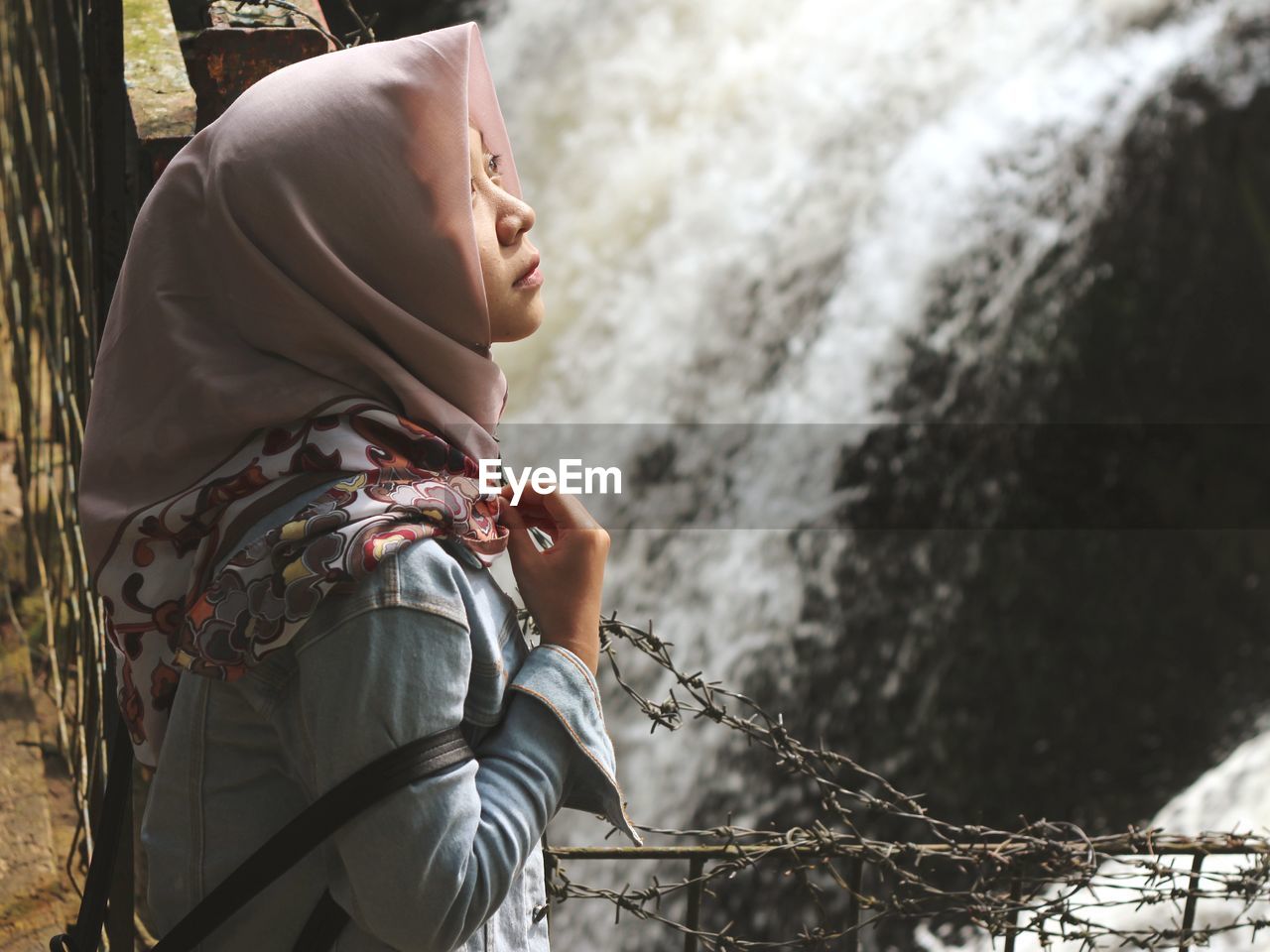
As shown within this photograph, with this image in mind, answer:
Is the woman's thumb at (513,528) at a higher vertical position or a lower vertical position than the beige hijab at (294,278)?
lower

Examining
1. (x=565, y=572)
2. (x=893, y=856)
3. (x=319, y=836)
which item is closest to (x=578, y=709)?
(x=565, y=572)

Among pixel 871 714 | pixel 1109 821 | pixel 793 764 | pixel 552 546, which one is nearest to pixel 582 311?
pixel 871 714

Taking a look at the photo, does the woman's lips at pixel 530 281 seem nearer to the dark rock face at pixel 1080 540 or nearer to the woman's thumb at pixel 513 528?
the woman's thumb at pixel 513 528

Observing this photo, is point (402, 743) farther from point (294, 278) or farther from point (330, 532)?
point (294, 278)

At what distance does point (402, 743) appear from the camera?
0.92 meters

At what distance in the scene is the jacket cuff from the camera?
3.38 ft

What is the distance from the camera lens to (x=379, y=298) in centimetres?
103

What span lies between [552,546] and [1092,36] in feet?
12.9

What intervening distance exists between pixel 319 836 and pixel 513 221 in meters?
0.55

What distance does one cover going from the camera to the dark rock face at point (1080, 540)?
3.82 metres

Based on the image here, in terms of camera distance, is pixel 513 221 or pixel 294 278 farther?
pixel 513 221

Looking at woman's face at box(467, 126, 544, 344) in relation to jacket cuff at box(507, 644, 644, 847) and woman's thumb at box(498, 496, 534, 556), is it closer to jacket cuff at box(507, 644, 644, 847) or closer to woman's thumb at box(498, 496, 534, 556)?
woman's thumb at box(498, 496, 534, 556)

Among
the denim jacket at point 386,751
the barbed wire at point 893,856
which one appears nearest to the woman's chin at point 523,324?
the denim jacket at point 386,751

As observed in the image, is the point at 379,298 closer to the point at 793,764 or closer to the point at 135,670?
the point at 135,670
